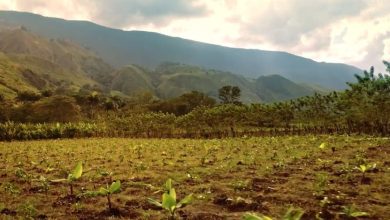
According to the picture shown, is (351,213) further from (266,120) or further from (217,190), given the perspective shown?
(266,120)

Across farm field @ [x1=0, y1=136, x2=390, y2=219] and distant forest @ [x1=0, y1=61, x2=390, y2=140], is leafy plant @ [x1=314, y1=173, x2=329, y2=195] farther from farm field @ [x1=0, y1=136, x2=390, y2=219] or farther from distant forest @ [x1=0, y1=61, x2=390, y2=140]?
distant forest @ [x1=0, y1=61, x2=390, y2=140]

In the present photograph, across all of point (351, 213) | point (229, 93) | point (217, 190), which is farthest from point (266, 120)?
point (351, 213)

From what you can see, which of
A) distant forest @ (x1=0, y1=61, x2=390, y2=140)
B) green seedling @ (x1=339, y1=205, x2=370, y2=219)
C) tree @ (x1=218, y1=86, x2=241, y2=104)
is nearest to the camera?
green seedling @ (x1=339, y1=205, x2=370, y2=219)

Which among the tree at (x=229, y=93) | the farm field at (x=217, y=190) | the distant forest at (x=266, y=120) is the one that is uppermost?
the tree at (x=229, y=93)

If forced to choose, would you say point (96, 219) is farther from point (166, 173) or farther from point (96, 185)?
point (166, 173)

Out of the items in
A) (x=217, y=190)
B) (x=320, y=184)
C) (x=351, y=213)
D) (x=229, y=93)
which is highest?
(x=229, y=93)

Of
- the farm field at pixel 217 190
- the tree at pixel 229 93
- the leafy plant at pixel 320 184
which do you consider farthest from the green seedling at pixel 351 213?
the tree at pixel 229 93

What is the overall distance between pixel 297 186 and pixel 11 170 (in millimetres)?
19727

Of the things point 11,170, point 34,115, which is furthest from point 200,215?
point 34,115

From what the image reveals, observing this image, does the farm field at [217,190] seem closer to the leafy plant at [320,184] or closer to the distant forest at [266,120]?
the leafy plant at [320,184]

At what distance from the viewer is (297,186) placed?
21.1 metres

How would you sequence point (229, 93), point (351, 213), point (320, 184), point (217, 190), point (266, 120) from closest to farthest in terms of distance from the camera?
point (351, 213), point (217, 190), point (320, 184), point (266, 120), point (229, 93)

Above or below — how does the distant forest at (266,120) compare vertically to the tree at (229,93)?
below

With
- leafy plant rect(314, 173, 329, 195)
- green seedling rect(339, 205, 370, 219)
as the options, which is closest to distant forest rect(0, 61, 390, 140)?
leafy plant rect(314, 173, 329, 195)
